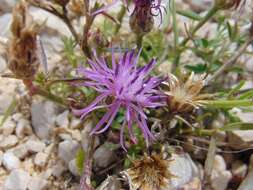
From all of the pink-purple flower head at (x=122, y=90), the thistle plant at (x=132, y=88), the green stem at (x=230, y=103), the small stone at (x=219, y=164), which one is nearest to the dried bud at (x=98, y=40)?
the thistle plant at (x=132, y=88)

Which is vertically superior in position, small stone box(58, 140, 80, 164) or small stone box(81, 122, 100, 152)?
small stone box(81, 122, 100, 152)

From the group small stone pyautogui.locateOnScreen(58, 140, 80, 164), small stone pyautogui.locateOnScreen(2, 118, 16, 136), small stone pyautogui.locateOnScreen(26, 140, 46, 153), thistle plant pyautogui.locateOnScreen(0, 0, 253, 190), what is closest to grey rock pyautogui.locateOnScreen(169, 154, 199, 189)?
thistle plant pyautogui.locateOnScreen(0, 0, 253, 190)

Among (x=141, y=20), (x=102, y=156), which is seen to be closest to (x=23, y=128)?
(x=102, y=156)

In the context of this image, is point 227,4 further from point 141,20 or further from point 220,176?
point 220,176

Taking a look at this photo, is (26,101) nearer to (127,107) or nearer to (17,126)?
(17,126)

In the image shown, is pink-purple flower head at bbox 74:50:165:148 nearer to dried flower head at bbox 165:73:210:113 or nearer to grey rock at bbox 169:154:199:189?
dried flower head at bbox 165:73:210:113

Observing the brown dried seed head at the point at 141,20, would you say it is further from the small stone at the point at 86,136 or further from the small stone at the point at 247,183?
the small stone at the point at 247,183
